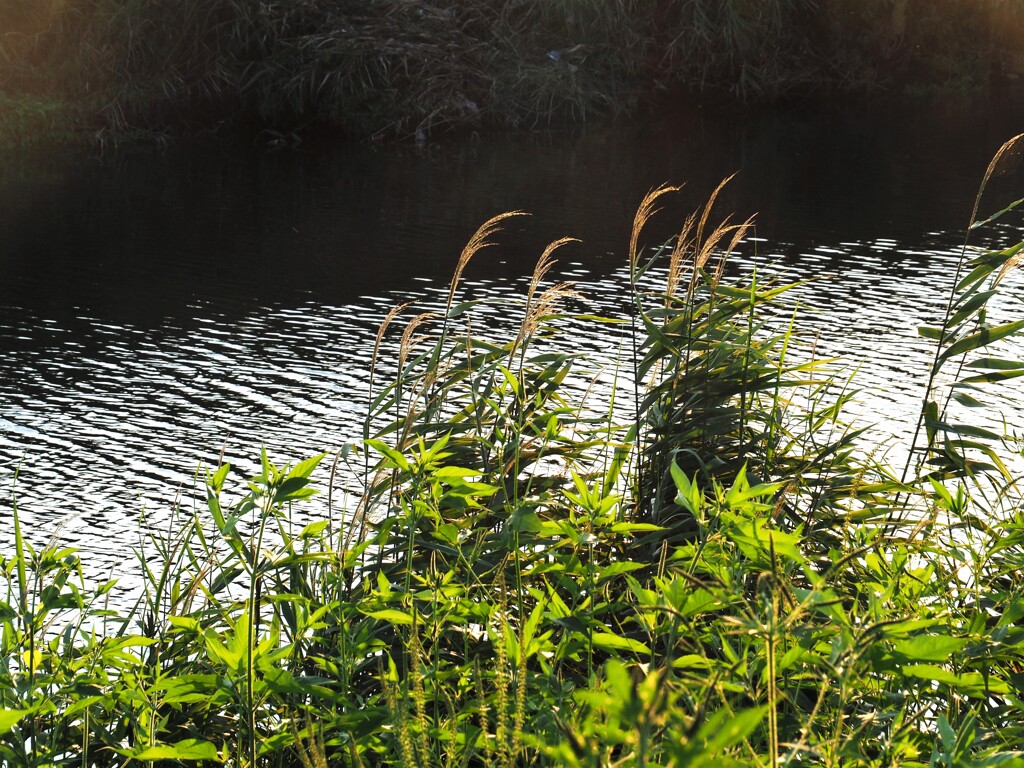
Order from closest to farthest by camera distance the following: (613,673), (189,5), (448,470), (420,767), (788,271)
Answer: (613,673), (420,767), (448,470), (788,271), (189,5)

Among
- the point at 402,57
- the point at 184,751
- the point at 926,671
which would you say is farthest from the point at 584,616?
the point at 402,57

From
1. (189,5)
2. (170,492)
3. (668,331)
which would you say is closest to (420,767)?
(668,331)

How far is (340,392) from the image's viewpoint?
14.5m

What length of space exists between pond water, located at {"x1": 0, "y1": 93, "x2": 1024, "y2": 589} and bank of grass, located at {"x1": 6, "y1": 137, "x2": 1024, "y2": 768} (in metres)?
1.21

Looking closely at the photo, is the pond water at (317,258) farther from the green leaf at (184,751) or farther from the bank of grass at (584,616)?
the green leaf at (184,751)

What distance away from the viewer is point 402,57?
33.6 meters

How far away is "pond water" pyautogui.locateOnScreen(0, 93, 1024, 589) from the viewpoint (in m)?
12.9

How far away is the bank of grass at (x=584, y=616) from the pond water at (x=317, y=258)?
3.96ft

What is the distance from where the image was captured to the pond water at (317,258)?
1291 centimetres

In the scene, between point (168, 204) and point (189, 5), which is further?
point (189, 5)

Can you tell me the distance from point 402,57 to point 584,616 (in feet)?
102

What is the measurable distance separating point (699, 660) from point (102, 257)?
19567 millimetres

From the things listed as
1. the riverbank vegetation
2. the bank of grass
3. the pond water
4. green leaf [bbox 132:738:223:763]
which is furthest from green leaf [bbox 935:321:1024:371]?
the riverbank vegetation

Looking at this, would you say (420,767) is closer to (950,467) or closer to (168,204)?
(950,467)
